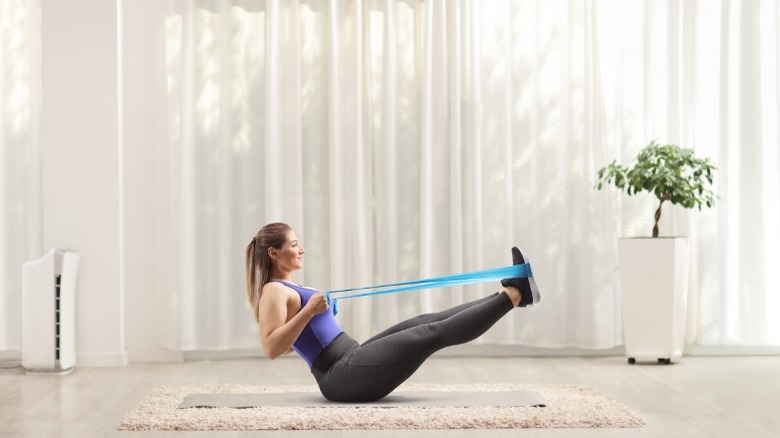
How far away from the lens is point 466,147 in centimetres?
614

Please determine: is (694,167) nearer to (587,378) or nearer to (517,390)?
(587,378)

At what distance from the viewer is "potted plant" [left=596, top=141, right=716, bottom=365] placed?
18.6 ft

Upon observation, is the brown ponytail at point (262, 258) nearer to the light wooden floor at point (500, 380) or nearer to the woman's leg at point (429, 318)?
the woman's leg at point (429, 318)

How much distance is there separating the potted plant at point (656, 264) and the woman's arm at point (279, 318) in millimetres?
2406

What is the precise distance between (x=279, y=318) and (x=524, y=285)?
92 cm

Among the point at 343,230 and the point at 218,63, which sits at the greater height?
the point at 218,63

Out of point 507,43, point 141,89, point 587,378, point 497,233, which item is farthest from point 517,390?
point 141,89

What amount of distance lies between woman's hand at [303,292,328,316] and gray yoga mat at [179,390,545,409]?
0.39 m

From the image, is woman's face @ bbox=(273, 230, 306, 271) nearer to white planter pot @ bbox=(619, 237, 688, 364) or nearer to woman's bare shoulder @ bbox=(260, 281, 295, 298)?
woman's bare shoulder @ bbox=(260, 281, 295, 298)

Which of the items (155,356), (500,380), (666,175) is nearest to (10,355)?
(155,356)

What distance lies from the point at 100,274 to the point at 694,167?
3.28 metres

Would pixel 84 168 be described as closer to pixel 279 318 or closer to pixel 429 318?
pixel 279 318

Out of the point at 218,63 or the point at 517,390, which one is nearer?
the point at 517,390

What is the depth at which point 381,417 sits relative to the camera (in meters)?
3.76
